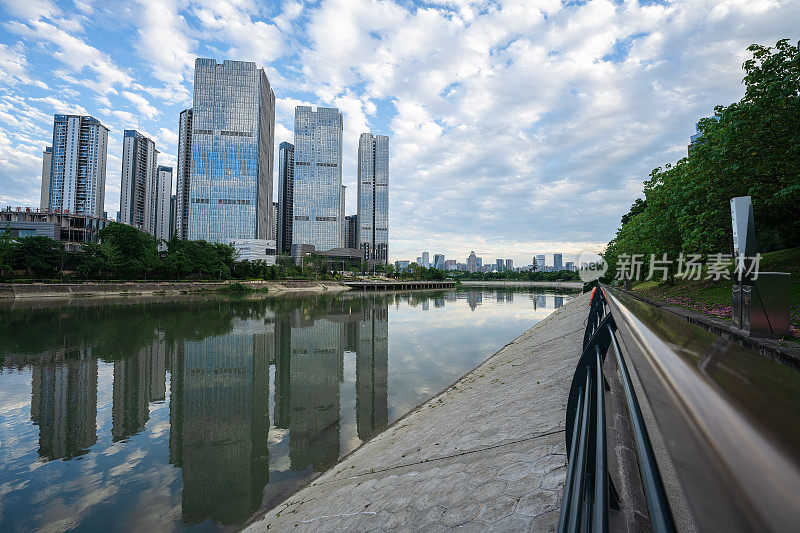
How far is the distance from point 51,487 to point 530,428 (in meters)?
8.26

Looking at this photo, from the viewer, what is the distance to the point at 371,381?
13.0 m

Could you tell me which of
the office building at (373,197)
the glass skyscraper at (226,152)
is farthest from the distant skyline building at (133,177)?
the office building at (373,197)

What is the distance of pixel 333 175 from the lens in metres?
157

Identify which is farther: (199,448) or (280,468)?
(199,448)

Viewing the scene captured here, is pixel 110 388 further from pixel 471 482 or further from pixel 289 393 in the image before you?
pixel 471 482

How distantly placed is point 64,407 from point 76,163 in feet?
470

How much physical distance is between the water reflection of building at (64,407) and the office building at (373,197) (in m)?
159

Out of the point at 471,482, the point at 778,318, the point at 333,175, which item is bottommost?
the point at 471,482

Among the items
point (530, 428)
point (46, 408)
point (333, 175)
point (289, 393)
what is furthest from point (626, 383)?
point (333, 175)

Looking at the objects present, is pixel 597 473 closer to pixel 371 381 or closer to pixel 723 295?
pixel 371 381

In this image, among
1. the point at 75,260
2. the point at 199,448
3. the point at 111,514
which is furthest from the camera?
the point at 75,260

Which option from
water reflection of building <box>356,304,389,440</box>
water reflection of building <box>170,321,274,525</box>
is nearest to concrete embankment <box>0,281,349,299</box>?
water reflection of building <box>170,321,274,525</box>

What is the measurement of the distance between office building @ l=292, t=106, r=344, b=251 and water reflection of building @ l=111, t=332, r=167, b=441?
137261 mm

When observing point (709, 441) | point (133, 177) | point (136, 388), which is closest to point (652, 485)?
point (709, 441)
